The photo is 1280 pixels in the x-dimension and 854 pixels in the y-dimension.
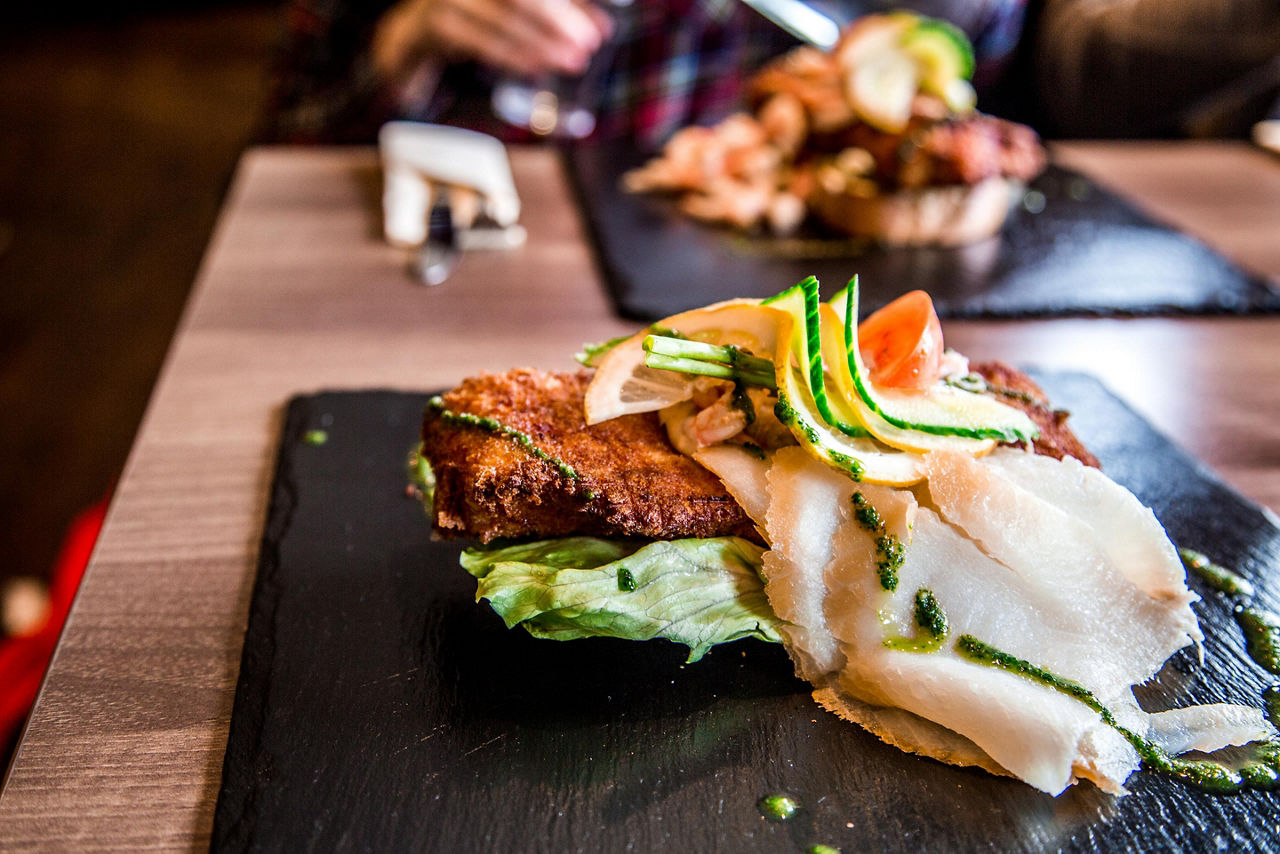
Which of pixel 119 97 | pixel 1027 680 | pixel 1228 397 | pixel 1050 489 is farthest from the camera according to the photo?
pixel 119 97

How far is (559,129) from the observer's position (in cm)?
425

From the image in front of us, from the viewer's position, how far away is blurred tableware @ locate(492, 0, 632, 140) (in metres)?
4.14

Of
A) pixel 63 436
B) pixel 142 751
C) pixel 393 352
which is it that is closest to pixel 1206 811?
pixel 142 751

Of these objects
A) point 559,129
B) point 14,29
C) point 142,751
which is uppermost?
point 142,751

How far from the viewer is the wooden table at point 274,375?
4.33 feet

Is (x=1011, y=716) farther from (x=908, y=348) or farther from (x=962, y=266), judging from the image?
(x=962, y=266)

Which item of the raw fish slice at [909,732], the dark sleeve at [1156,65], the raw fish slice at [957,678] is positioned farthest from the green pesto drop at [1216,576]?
the dark sleeve at [1156,65]

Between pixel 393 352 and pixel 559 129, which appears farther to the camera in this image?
pixel 559 129

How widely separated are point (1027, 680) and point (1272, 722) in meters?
0.40

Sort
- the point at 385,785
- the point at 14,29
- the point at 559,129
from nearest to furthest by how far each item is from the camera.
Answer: the point at 385,785, the point at 559,129, the point at 14,29

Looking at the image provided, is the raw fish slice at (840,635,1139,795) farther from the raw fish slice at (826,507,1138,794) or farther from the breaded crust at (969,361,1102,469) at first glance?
the breaded crust at (969,361,1102,469)

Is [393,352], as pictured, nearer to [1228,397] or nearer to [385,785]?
[385,785]

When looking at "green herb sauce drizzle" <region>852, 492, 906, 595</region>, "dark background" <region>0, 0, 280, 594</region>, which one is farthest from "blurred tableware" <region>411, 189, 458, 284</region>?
"green herb sauce drizzle" <region>852, 492, 906, 595</region>

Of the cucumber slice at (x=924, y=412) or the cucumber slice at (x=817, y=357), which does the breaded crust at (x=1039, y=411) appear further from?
the cucumber slice at (x=817, y=357)
